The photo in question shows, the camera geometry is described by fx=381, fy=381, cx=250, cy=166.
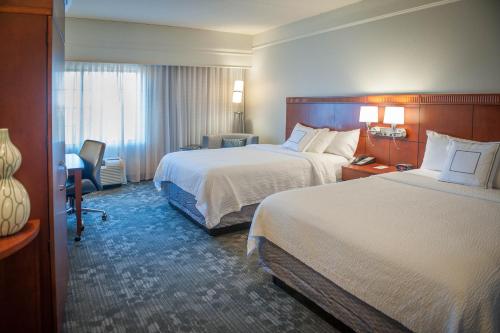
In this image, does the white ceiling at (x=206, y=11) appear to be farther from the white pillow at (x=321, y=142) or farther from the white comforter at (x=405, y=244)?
the white comforter at (x=405, y=244)

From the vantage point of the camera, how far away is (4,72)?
1804 mm

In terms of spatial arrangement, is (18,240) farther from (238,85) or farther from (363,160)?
(238,85)

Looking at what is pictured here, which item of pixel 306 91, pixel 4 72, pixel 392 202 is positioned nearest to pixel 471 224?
pixel 392 202

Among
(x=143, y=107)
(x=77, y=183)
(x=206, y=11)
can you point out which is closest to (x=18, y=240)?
(x=77, y=183)

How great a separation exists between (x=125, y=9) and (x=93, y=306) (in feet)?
13.1

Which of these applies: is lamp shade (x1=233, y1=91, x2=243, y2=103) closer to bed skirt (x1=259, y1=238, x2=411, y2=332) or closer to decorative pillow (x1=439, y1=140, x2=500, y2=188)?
decorative pillow (x1=439, y1=140, x2=500, y2=188)

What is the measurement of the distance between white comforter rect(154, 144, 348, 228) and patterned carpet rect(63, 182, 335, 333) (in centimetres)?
38

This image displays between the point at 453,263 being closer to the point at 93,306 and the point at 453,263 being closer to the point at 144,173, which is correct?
the point at 93,306

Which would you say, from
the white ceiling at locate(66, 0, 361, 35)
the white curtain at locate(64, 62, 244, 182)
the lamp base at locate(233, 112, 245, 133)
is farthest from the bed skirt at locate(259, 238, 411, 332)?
the lamp base at locate(233, 112, 245, 133)

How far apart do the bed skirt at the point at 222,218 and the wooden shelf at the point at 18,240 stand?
2191 mm

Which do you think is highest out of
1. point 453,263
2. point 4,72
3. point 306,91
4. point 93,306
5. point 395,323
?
point 306,91

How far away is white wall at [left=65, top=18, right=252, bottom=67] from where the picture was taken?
553cm

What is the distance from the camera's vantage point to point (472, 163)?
317cm

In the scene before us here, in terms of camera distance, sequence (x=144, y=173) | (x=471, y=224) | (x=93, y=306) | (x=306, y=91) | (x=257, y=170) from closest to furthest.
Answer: (x=471, y=224) < (x=93, y=306) < (x=257, y=170) < (x=306, y=91) < (x=144, y=173)
